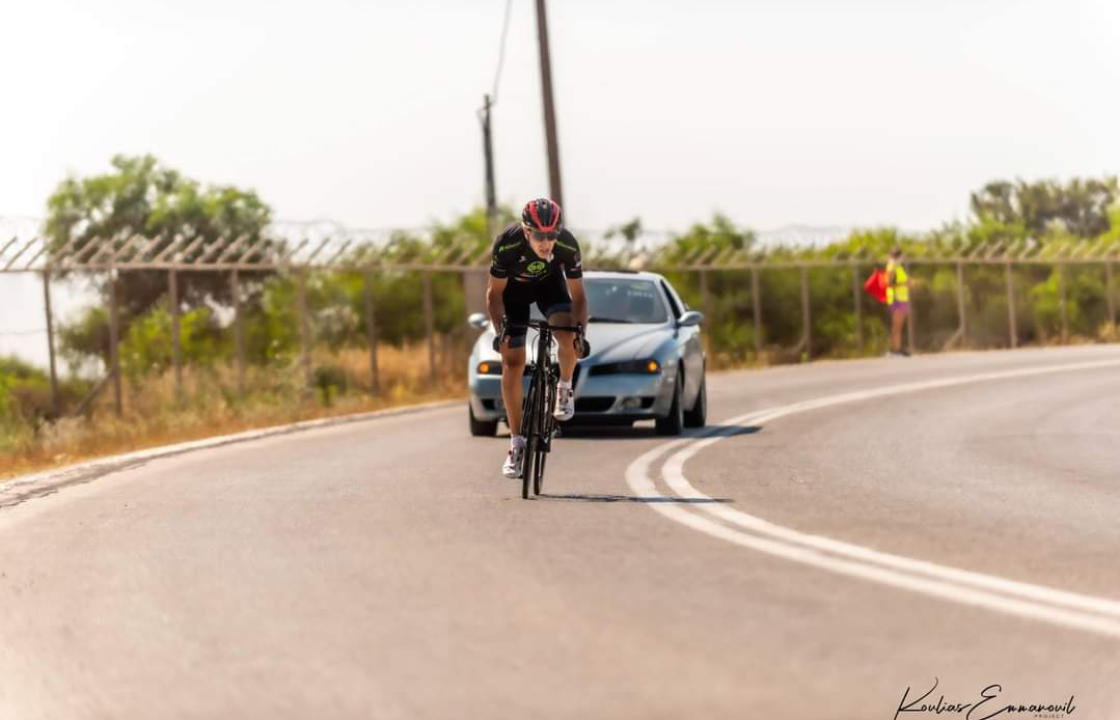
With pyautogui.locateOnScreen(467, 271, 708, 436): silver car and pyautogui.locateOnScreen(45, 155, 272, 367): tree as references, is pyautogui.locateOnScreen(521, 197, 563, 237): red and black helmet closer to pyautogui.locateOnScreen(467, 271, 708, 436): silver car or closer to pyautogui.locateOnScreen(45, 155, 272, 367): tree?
pyautogui.locateOnScreen(467, 271, 708, 436): silver car

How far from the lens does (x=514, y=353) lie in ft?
39.1

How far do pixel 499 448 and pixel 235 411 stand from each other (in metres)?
8.44

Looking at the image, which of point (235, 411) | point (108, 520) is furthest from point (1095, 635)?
point (235, 411)

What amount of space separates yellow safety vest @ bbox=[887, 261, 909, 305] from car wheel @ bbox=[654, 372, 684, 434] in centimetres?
1780

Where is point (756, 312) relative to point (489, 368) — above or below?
below

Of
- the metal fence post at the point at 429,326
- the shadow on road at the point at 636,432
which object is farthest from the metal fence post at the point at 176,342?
the shadow on road at the point at 636,432

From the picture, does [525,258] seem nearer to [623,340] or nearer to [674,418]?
[623,340]

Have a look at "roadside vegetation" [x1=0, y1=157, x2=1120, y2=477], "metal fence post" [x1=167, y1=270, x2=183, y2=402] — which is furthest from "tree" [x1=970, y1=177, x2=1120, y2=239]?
"metal fence post" [x1=167, y1=270, x2=183, y2=402]

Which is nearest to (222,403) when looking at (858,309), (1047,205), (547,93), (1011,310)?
(547,93)

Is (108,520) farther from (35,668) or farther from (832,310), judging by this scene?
(832,310)

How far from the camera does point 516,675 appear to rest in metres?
6.08

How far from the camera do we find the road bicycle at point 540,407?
11.8 metres

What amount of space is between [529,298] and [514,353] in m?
0.35

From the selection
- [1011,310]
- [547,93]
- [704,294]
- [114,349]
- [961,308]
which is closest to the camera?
[114,349]
